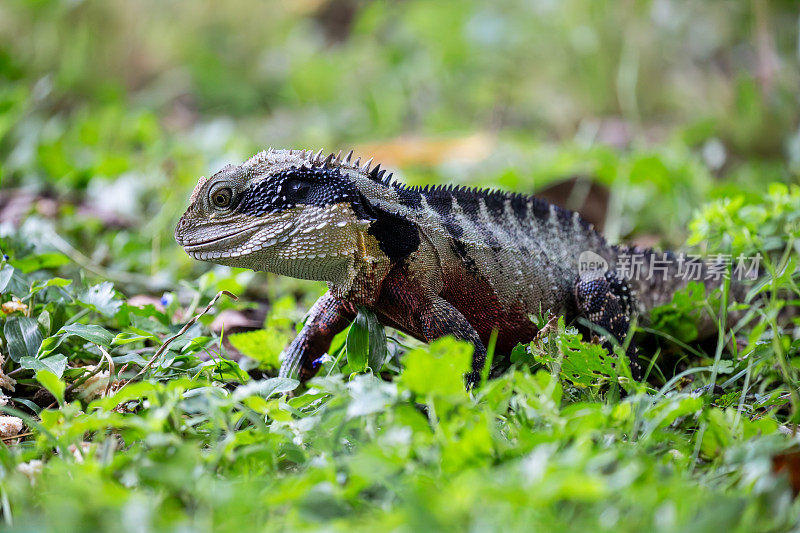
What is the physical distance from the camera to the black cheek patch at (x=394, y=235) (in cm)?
322

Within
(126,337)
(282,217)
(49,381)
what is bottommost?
(126,337)

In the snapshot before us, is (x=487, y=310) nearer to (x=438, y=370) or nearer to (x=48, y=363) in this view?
(x=438, y=370)

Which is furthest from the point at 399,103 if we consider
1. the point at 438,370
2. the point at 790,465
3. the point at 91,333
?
the point at 790,465

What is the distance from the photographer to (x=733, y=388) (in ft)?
11.1

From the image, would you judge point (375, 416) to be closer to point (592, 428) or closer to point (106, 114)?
point (592, 428)

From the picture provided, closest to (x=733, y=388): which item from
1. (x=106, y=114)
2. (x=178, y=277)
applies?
(x=178, y=277)

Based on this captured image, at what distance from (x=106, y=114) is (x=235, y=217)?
6490mm

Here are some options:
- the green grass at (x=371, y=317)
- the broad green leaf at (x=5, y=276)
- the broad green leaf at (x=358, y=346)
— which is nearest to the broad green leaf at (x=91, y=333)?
the green grass at (x=371, y=317)

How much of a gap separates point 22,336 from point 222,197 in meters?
1.10

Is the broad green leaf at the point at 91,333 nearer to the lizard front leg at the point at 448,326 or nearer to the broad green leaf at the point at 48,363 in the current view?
the broad green leaf at the point at 48,363

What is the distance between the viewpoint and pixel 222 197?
3277 mm

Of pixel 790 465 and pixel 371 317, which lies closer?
pixel 790 465

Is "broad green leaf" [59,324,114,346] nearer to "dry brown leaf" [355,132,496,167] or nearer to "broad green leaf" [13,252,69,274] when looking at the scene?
"broad green leaf" [13,252,69,274]

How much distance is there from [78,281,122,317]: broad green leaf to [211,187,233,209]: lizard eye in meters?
0.72
